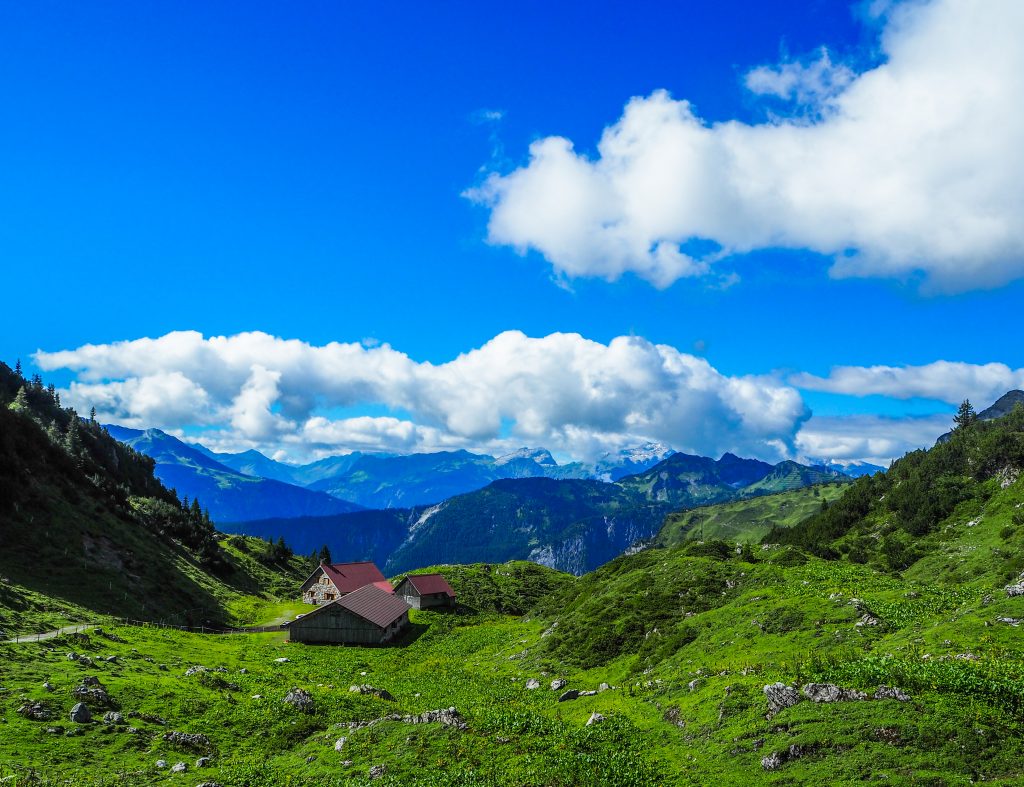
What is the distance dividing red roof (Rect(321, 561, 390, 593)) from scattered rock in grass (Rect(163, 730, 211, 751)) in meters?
84.4

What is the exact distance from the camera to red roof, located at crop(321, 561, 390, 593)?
4414 inches

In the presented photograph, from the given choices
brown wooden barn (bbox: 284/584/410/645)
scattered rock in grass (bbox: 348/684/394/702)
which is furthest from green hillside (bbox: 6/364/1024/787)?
brown wooden barn (bbox: 284/584/410/645)

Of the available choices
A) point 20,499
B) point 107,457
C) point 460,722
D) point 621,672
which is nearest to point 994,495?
point 621,672

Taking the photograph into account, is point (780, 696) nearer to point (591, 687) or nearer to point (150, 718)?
point (591, 687)

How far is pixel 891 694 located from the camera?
778 inches

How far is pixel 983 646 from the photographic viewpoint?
22.6 metres

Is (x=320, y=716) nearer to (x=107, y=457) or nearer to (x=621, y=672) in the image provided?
(x=621, y=672)

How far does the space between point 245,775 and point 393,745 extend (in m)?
6.17

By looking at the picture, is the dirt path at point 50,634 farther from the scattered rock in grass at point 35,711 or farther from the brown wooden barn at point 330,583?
the brown wooden barn at point 330,583

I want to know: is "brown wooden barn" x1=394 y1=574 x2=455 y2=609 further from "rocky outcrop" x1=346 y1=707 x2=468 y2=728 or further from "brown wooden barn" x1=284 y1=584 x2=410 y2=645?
"rocky outcrop" x1=346 y1=707 x2=468 y2=728

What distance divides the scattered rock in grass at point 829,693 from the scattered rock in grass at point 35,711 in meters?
34.2

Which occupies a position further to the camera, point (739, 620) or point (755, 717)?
point (739, 620)

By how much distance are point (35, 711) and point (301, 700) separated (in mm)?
12385

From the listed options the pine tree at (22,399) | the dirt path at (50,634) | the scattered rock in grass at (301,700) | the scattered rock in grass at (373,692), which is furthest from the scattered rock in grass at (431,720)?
the pine tree at (22,399)
